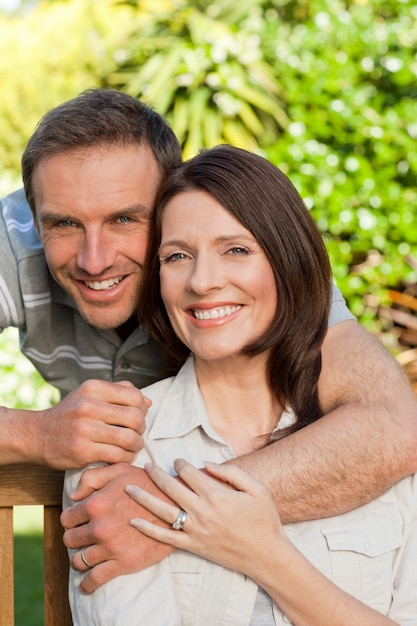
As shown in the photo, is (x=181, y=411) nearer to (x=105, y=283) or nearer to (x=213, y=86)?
(x=105, y=283)

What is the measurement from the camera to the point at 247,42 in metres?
7.48

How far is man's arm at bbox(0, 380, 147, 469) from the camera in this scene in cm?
225

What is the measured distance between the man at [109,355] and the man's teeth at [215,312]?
252mm

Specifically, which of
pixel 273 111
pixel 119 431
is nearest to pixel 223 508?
pixel 119 431

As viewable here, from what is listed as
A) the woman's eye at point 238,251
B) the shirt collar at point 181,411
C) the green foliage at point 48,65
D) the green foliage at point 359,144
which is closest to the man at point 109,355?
the shirt collar at point 181,411

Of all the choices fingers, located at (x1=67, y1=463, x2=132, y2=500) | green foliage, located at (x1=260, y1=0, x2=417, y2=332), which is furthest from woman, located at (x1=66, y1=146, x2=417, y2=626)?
green foliage, located at (x1=260, y1=0, x2=417, y2=332)

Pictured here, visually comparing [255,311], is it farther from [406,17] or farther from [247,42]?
[247,42]

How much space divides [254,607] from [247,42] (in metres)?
5.97

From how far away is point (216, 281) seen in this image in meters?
2.30

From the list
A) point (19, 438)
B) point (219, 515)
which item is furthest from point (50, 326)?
point (219, 515)

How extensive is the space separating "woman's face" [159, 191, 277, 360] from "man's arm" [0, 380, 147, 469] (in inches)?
9.1

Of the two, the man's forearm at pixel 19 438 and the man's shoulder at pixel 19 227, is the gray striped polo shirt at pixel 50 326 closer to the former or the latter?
the man's shoulder at pixel 19 227

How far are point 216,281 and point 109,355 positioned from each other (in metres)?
0.97

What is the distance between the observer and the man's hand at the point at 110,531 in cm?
217
